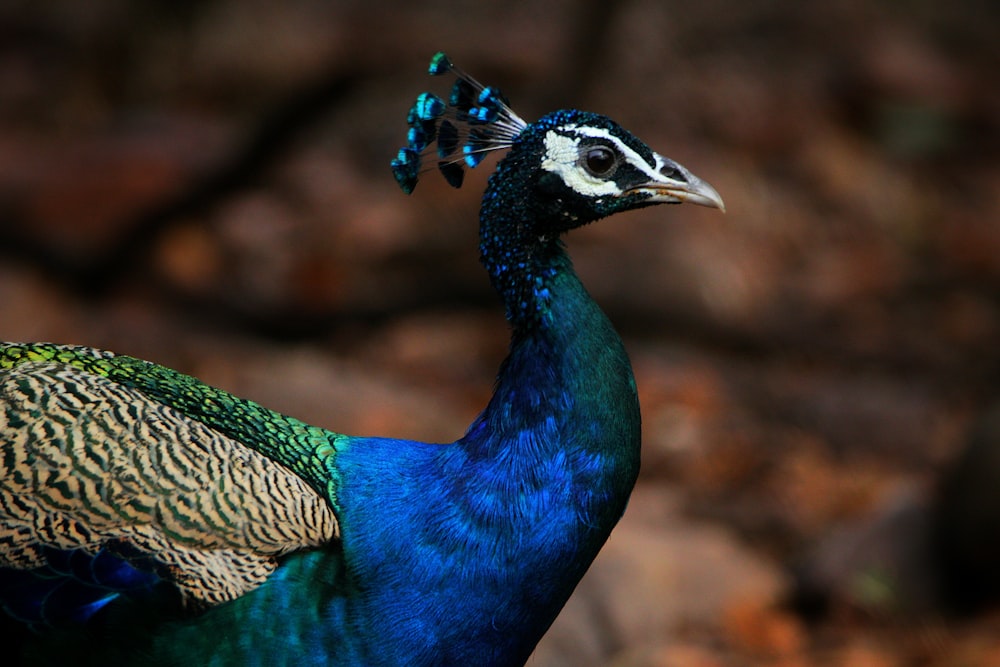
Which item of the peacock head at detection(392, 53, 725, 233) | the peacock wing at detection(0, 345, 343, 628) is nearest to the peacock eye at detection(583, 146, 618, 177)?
the peacock head at detection(392, 53, 725, 233)

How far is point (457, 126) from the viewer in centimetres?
228

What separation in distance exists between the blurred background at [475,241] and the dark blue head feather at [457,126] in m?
2.26

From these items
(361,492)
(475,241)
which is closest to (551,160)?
(361,492)

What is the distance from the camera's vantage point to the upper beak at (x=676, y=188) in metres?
2.20

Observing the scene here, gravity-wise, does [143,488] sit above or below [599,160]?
below

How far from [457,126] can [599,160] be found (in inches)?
12.0

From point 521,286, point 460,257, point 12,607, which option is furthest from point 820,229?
point 12,607

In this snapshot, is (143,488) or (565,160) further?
(565,160)

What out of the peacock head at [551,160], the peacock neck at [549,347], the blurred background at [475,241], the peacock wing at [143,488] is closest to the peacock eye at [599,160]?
the peacock head at [551,160]

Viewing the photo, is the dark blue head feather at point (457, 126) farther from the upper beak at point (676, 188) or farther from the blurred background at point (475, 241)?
the blurred background at point (475, 241)

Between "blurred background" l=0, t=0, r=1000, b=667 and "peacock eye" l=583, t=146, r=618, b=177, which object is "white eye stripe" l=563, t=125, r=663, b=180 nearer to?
"peacock eye" l=583, t=146, r=618, b=177

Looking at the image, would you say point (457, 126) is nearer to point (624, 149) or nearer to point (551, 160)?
point (551, 160)

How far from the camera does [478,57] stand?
629cm

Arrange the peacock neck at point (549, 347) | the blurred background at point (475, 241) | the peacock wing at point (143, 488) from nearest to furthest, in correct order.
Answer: the peacock wing at point (143, 488) → the peacock neck at point (549, 347) → the blurred background at point (475, 241)
